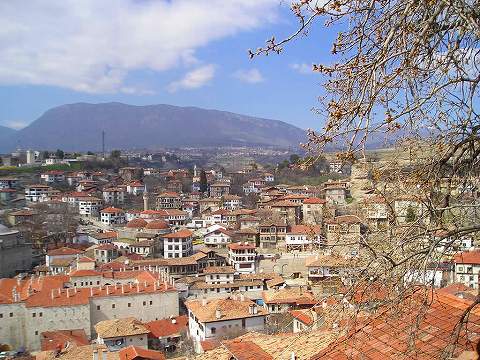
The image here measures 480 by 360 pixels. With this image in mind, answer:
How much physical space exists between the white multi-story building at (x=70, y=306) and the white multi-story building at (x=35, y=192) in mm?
37287

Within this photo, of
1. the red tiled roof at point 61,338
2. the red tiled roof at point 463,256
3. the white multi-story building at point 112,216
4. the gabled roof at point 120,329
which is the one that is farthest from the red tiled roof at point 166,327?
the white multi-story building at point 112,216

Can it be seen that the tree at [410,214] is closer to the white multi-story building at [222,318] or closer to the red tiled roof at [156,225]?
the white multi-story building at [222,318]

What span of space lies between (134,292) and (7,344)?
22.1 feet

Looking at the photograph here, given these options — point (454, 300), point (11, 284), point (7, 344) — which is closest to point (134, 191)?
point (11, 284)

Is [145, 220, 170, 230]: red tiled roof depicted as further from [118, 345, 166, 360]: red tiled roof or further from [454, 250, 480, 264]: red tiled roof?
[454, 250, 480, 264]: red tiled roof

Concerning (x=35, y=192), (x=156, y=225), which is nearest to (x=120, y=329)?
(x=156, y=225)

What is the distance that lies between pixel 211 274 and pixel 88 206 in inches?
1213

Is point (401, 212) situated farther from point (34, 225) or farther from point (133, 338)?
point (34, 225)

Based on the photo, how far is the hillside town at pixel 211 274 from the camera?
13.4ft

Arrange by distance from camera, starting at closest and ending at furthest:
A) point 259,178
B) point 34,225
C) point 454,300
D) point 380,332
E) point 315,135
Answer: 1. point 315,135
2. point 380,332
3. point 454,300
4. point 34,225
5. point 259,178

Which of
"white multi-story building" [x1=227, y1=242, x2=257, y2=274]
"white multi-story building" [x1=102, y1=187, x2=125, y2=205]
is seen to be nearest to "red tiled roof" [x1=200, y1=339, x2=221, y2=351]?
"white multi-story building" [x1=227, y1=242, x2=257, y2=274]

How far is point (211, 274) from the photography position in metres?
34.4

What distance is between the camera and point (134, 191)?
71.4m

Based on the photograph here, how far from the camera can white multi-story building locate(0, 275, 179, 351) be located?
1012 inches
